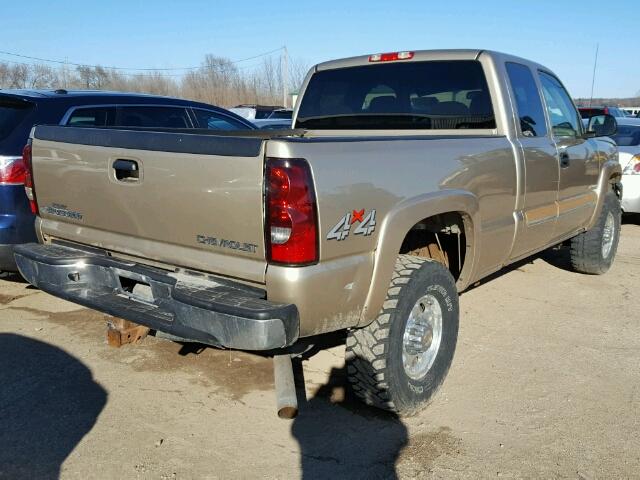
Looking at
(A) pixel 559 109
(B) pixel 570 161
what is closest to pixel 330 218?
(B) pixel 570 161

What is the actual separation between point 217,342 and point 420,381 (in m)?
1.32

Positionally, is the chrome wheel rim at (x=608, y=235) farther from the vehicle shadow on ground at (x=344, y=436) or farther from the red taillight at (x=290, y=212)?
the red taillight at (x=290, y=212)

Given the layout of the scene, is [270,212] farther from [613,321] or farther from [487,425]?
[613,321]

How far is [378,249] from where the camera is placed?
9.54 ft

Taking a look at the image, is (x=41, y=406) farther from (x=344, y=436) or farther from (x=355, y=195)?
(x=355, y=195)

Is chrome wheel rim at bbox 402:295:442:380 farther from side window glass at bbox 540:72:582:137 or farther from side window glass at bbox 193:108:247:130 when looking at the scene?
side window glass at bbox 193:108:247:130

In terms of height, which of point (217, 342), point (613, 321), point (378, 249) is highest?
point (378, 249)

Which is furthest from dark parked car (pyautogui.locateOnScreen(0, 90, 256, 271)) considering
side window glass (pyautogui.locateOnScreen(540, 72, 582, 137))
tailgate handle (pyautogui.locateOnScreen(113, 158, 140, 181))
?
side window glass (pyautogui.locateOnScreen(540, 72, 582, 137))

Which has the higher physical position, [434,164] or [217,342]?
[434,164]

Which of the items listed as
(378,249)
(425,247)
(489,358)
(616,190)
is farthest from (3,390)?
(616,190)

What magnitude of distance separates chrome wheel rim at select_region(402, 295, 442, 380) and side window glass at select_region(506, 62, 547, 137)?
5.19 feet

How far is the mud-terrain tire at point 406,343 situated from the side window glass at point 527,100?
1522 millimetres

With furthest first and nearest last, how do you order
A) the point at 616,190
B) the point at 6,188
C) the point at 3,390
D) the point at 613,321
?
the point at 616,190, the point at 613,321, the point at 6,188, the point at 3,390

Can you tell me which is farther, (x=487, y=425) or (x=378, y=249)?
(x=487, y=425)
